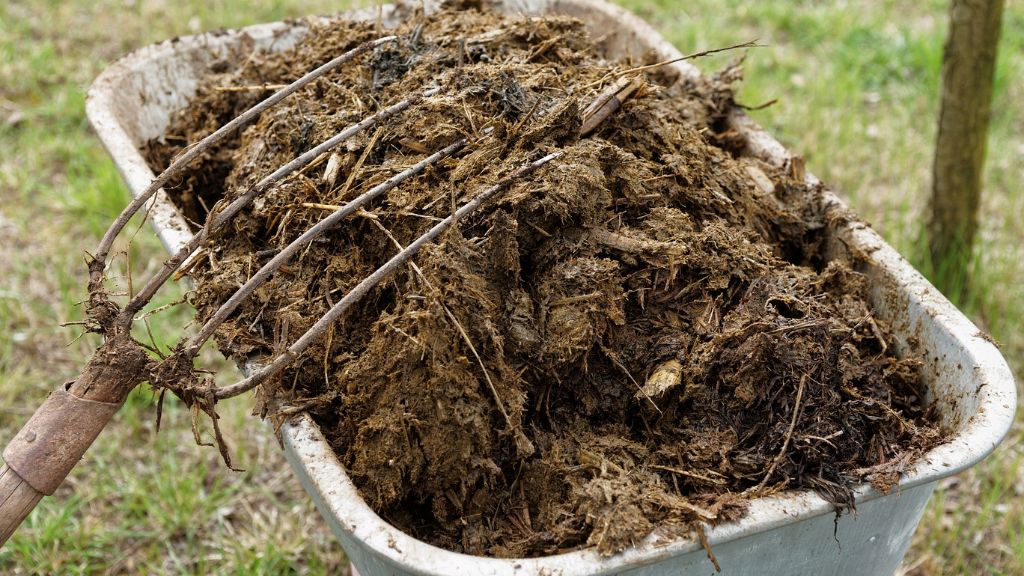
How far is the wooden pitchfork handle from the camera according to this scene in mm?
1390

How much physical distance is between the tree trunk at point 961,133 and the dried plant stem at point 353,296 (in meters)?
1.74

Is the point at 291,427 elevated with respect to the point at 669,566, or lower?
elevated

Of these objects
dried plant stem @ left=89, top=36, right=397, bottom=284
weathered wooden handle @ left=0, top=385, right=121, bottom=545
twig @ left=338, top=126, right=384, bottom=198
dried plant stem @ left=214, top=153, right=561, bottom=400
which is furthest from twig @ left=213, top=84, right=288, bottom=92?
weathered wooden handle @ left=0, top=385, right=121, bottom=545

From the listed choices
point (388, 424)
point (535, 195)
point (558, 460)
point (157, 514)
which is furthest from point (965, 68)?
point (157, 514)

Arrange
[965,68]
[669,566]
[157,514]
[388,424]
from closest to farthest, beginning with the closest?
[669,566] < [388,424] < [157,514] < [965,68]

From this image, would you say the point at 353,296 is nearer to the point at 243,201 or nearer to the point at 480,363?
the point at 480,363

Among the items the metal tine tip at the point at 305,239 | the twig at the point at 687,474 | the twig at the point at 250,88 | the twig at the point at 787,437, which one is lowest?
the twig at the point at 787,437

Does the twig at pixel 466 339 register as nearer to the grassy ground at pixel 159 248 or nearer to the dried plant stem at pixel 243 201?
the dried plant stem at pixel 243 201

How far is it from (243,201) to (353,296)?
37 centimetres

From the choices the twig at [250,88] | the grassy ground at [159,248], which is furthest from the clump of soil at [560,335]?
the grassy ground at [159,248]

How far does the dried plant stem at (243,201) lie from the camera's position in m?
A: 1.48

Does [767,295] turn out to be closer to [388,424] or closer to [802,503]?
[802,503]

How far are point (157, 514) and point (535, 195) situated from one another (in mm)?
1539

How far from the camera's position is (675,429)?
58.0 inches
